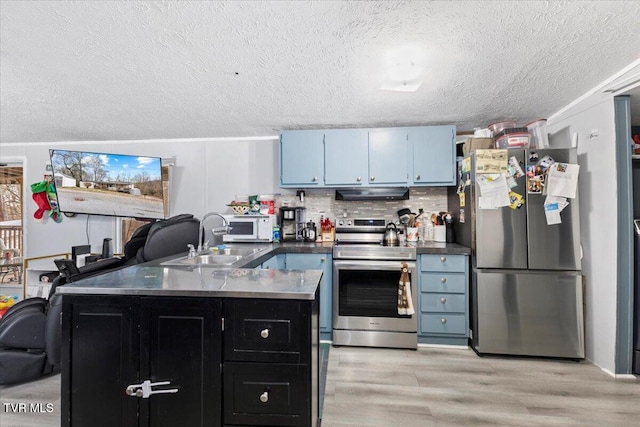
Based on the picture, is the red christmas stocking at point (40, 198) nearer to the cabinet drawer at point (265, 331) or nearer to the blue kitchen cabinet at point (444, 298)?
the cabinet drawer at point (265, 331)

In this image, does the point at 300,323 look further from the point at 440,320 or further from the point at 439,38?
the point at 440,320

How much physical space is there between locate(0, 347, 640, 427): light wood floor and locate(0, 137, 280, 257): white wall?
2119 millimetres

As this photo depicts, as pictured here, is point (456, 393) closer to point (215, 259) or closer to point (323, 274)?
point (323, 274)

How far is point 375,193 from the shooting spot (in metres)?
3.16

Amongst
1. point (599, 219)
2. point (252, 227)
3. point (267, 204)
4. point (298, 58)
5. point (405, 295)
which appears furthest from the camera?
point (267, 204)

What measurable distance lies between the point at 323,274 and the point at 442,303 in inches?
46.2

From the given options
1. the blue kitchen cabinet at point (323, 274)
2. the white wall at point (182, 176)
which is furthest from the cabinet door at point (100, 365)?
the white wall at point (182, 176)

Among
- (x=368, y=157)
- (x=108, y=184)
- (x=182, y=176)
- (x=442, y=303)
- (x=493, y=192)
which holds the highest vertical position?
(x=368, y=157)

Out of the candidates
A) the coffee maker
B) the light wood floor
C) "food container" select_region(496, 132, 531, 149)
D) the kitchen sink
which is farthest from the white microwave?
"food container" select_region(496, 132, 531, 149)

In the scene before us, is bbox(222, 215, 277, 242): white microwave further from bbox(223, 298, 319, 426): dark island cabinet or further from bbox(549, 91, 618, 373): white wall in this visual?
bbox(549, 91, 618, 373): white wall

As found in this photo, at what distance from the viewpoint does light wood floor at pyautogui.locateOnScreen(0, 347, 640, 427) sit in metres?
1.71

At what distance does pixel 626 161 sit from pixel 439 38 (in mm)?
1849

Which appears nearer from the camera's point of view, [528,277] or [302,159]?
[528,277]

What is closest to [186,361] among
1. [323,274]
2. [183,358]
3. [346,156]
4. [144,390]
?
Answer: [183,358]
